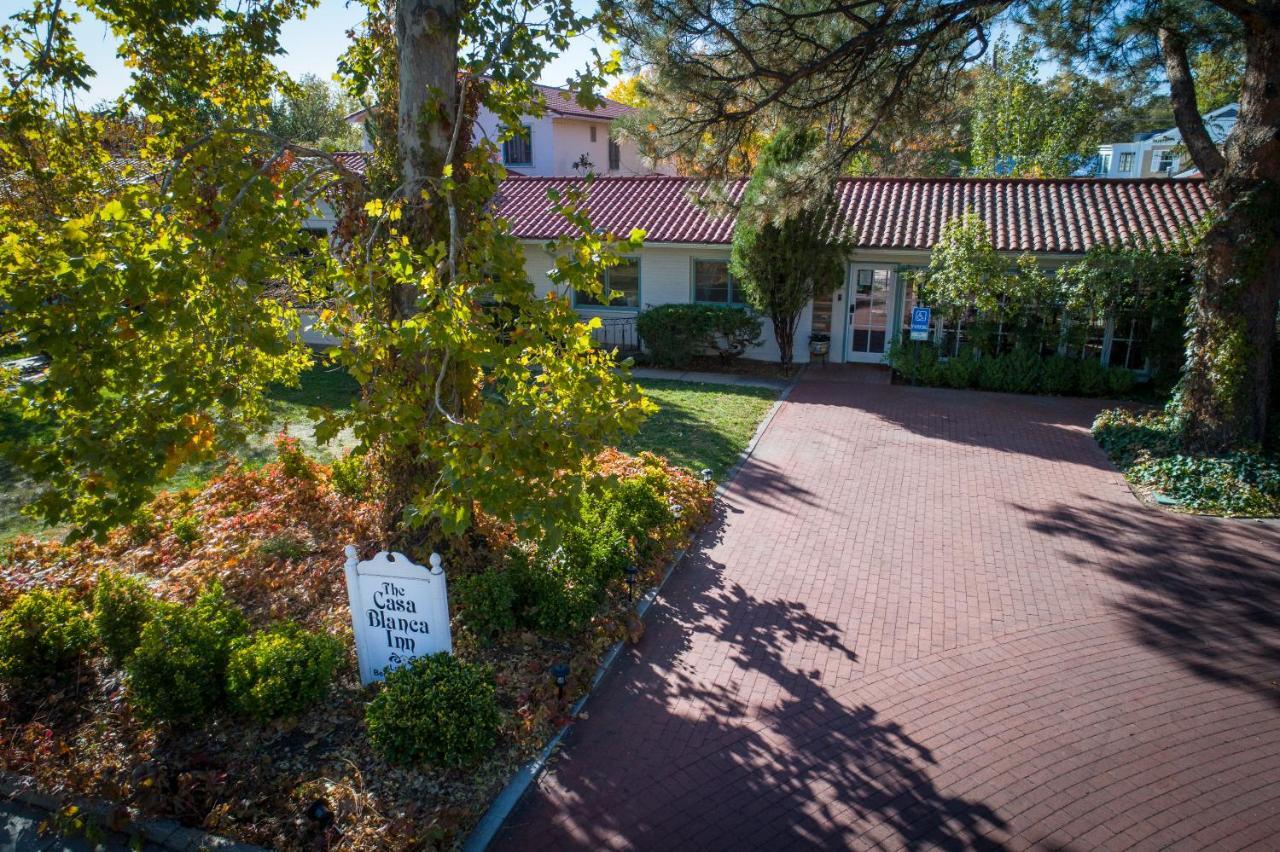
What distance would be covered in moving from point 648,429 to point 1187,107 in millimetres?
8855

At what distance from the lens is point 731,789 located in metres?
5.03

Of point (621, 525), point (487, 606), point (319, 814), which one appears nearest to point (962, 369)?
point (621, 525)

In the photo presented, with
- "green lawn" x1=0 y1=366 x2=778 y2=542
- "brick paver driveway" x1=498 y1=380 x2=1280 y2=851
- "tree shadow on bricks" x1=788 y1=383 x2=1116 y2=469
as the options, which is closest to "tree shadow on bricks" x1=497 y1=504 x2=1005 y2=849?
"brick paver driveway" x1=498 y1=380 x2=1280 y2=851

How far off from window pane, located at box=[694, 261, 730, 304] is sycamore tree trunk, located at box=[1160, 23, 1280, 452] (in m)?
9.07

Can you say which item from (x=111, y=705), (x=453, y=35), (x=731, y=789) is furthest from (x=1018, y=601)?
(x=111, y=705)

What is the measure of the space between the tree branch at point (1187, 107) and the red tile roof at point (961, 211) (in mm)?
3793

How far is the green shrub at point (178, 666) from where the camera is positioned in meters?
5.21

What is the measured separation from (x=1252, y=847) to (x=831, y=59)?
8.98 metres

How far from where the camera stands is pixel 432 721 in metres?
5.02

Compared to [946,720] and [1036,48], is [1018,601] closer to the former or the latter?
[946,720]

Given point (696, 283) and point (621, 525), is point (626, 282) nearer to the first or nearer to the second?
point (696, 283)

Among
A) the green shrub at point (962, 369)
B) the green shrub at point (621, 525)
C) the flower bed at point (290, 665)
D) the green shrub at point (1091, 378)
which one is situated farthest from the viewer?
the green shrub at point (962, 369)

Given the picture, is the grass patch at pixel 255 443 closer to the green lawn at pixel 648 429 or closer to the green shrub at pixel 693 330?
the green lawn at pixel 648 429

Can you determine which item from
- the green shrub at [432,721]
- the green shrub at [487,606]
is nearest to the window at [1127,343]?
the green shrub at [487,606]
